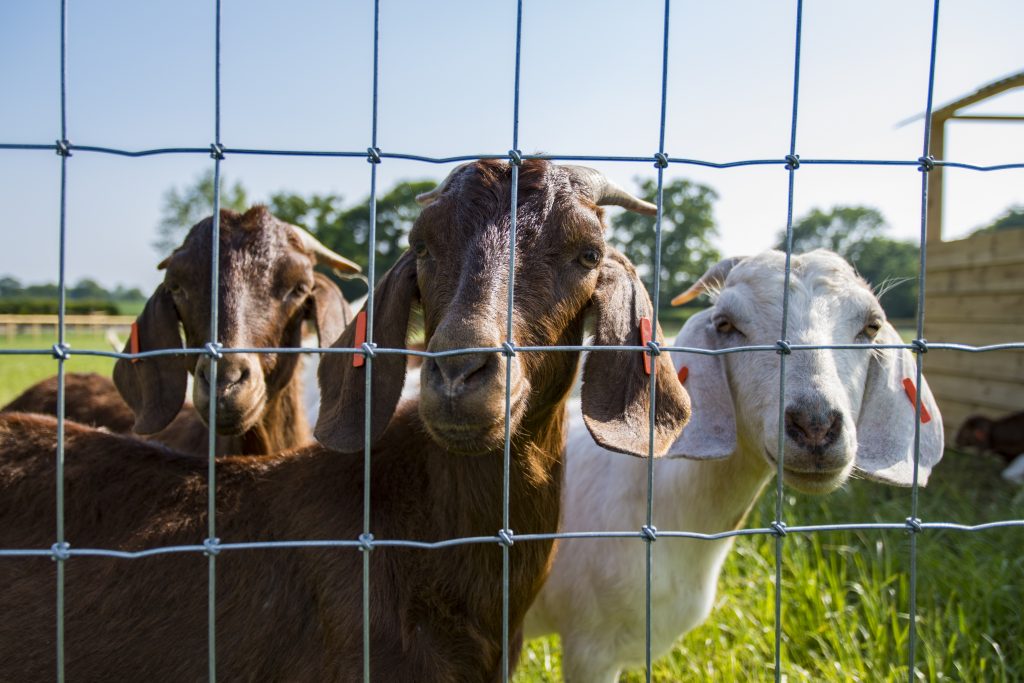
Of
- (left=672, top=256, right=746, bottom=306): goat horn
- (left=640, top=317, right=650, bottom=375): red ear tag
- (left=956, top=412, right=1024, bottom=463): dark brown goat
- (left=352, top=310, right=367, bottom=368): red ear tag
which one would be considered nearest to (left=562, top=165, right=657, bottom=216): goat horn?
(left=640, top=317, right=650, bottom=375): red ear tag

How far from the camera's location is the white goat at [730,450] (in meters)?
2.39

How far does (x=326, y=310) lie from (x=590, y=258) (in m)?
1.72

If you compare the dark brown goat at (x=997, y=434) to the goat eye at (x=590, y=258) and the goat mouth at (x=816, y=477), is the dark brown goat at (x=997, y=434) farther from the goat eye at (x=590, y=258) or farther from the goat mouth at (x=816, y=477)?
the goat eye at (x=590, y=258)

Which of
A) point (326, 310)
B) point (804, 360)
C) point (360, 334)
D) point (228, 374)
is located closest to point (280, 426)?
point (326, 310)

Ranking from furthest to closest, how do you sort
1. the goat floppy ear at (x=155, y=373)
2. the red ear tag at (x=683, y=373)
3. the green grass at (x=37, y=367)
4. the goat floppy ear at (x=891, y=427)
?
the green grass at (x=37, y=367), the goat floppy ear at (x=155, y=373), the red ear tag at (x=683, y=373), the goat floppy ear at (x=891, y=427)

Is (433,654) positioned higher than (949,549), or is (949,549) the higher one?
(433,654)

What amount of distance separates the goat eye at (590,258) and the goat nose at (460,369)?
1.85 ft

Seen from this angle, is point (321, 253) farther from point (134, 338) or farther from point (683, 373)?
point (683, 373)

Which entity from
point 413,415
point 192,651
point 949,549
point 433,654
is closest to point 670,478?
point 413,415

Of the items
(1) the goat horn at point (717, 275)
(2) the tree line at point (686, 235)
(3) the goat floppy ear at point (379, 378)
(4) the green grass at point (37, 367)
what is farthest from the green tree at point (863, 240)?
(4) the green grass at point (37, 367)

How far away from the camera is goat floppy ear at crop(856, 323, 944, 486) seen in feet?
8.30

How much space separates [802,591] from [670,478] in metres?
1.48

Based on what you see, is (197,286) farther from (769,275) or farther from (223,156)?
(769,275)

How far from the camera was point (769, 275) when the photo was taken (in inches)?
112
